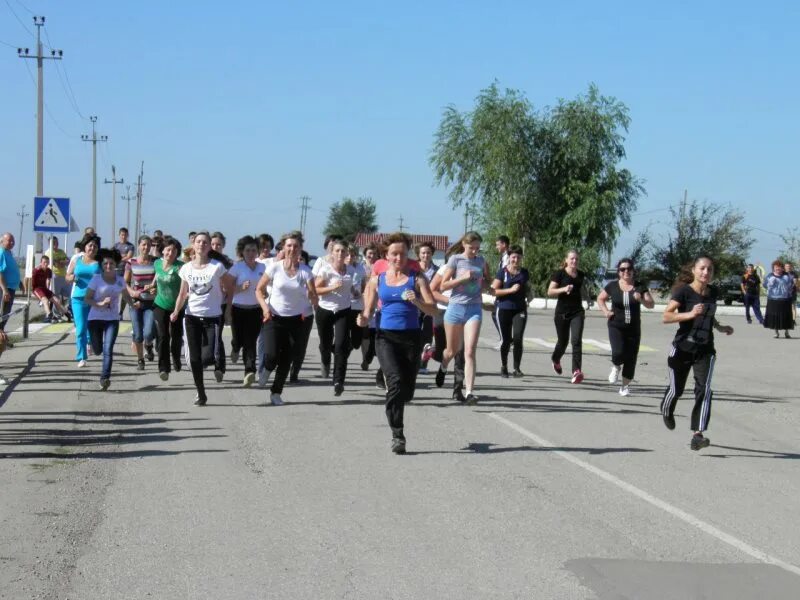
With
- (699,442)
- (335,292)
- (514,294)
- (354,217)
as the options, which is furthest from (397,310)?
(354,217)

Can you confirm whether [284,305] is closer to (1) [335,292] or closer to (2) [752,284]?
(1) [335,292]

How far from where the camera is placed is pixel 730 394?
16266 millimetres

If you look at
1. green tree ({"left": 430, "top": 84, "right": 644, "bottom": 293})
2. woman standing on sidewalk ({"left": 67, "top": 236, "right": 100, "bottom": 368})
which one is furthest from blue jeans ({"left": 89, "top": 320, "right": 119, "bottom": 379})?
green tree ({"left": 430, "top": 84, "right": 644, "bottom": 293})

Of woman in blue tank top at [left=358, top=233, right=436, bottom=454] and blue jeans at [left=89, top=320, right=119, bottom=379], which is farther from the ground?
woman in blue tank top at [left=358, top=233, right=436, bottom=454]

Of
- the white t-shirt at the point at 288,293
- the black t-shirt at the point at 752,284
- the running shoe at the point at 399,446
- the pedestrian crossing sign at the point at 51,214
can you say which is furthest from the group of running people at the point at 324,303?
the black t-shirt at the point at 752,284

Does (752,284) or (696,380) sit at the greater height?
(752,284)

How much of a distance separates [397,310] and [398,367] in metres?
0.50

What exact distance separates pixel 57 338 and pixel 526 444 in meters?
14.5

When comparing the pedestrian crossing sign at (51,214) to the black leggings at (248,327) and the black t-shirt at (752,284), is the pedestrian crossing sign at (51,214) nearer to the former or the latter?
the black leggings at (248,327)

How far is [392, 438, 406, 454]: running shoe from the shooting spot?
10039 mm

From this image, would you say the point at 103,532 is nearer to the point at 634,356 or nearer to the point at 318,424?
the point at 318,424

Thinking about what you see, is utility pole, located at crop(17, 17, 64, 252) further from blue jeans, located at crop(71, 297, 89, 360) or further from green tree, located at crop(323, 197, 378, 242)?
green tree, located at crop(323, 197, 378, 242)

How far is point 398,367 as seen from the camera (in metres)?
10.2

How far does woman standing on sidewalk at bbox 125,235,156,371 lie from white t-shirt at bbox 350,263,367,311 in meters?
2.95
